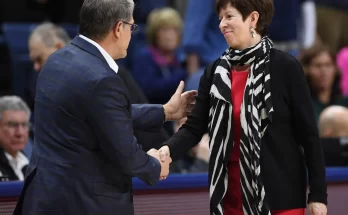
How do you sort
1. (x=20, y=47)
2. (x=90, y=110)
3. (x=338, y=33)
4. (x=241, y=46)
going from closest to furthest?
(x=90, y=110) → (x=241, y=46) → (x=20, y=47) → (x=338, y=33)

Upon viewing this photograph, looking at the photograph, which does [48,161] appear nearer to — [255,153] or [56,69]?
[56,69]

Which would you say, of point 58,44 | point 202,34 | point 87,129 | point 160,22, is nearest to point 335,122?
point 202,34

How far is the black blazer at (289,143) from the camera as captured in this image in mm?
3746

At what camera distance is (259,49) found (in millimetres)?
3816

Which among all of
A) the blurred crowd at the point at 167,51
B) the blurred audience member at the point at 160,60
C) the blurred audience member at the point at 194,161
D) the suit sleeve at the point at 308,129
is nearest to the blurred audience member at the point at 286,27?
the blurred crowd at the point at 167,51

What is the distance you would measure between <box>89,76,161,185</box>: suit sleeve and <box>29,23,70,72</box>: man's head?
3018mm

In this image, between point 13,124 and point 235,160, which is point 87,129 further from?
point 13,124

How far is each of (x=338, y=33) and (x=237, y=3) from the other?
5661mm

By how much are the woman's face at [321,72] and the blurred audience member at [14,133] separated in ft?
9.31

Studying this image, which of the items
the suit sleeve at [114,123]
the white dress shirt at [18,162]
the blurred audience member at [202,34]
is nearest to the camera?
the suit sleeve at [114,123]

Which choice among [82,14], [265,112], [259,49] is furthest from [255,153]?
[82,14]

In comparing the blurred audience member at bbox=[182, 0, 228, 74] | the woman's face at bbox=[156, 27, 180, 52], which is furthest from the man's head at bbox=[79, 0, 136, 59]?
the woman's face at bbox=[156, 27, 180, 52]

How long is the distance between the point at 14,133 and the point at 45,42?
1.14 m

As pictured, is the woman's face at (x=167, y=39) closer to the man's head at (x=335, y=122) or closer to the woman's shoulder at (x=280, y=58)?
the man's head at (x=335, y=122)
